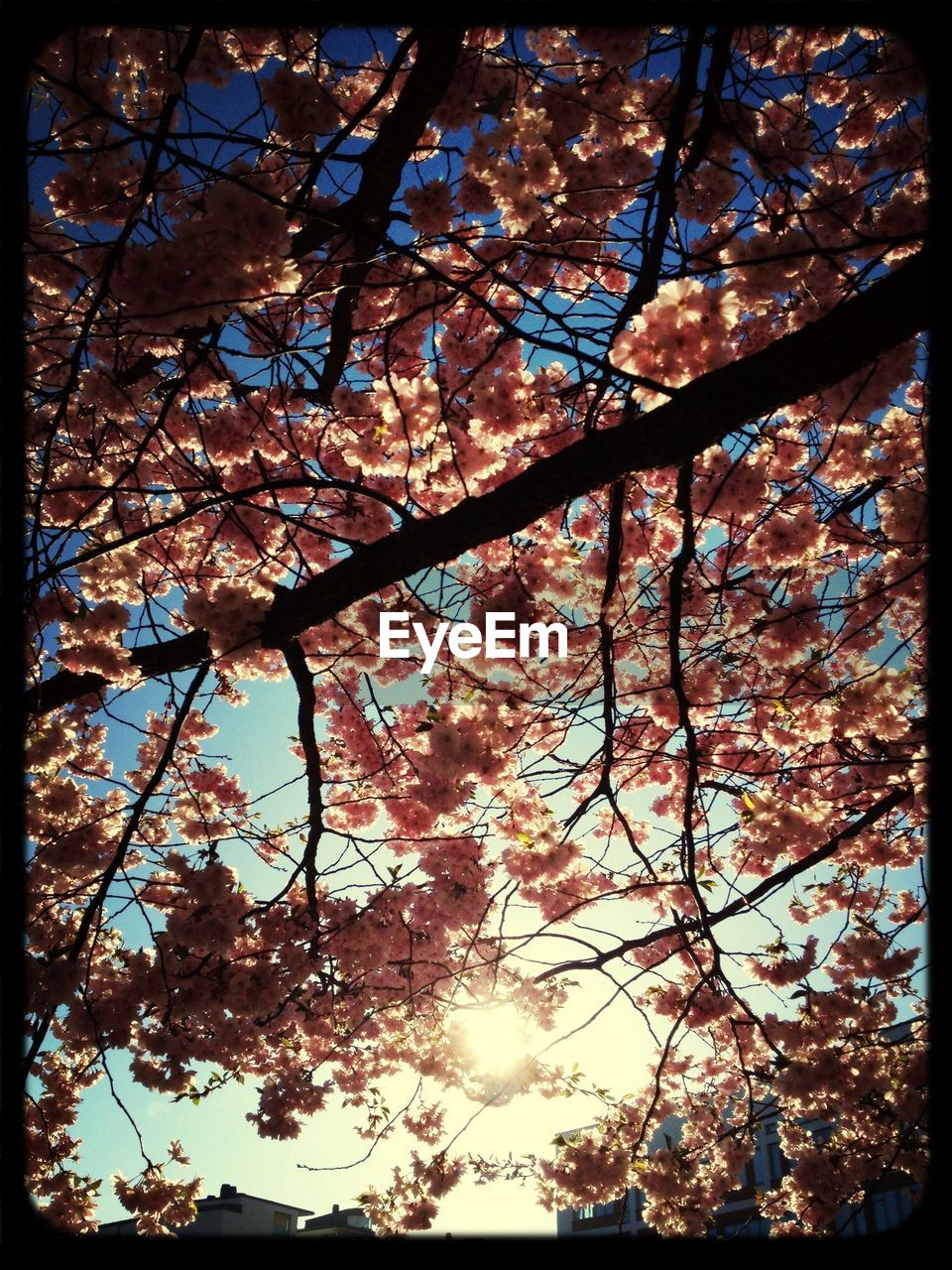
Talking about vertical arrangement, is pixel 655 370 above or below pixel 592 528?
below

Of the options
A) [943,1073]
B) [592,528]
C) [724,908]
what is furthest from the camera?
[592,528]

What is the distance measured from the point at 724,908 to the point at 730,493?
204cm

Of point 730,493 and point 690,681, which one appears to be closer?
point 730,493

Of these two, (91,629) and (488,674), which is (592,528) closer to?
(488,674)

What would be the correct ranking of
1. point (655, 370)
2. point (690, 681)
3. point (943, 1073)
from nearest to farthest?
1. point (943, 1073)
2. point (655, 370)
3. point (690, 681)

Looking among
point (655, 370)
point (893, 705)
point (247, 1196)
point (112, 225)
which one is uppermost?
point (112, 225)

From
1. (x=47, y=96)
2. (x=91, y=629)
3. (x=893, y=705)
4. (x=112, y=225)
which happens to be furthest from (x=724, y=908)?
(x=47, y=96)

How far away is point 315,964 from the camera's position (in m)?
3.85

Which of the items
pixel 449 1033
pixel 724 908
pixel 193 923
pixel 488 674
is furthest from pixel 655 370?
pixel 449 1033

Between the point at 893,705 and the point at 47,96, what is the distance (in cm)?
417

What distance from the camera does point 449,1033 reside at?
192 inches
